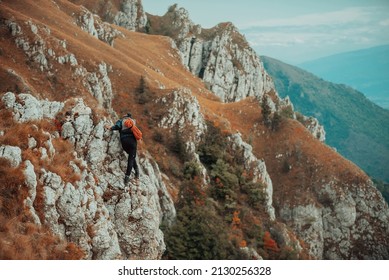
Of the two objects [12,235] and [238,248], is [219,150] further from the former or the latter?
[12,235]

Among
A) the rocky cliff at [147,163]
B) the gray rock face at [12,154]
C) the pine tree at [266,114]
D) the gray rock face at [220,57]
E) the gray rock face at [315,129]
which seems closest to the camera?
the gray rock face at [12,154]

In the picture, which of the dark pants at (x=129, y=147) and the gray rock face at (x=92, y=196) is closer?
the gray rock face at (x=92, y=196)

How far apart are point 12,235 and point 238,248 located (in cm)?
2694

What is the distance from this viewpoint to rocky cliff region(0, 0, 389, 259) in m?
12.5

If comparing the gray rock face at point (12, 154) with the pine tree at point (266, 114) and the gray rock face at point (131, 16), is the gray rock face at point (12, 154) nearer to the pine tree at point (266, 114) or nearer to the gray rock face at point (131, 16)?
the pine tree at point (266, 114)

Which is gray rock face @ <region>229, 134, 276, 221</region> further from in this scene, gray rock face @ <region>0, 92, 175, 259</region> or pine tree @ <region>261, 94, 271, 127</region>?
gray rock face @ <region>0, 92, 175, 259</region>

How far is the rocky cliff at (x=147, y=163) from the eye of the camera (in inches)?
491

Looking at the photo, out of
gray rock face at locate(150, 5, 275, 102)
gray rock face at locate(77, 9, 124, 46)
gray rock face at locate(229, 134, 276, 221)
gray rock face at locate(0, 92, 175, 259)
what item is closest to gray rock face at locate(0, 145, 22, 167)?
gray rock face at locate(0, 92, 175, 259)

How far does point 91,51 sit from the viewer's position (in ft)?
170

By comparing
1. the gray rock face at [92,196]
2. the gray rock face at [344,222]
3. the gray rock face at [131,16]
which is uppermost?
the gray rock face at [131,16]

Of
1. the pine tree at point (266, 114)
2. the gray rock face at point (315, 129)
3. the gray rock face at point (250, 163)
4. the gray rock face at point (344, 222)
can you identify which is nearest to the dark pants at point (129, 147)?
the gray rock face at point (250, 163)

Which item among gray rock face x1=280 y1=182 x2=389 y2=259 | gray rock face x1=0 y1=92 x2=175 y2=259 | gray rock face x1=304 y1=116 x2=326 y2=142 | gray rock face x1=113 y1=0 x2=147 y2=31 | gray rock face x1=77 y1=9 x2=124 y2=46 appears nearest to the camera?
gray rock face x1=0 y1=92 x2=175 y2=259

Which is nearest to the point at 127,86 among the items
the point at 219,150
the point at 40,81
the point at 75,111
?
the point at 40,81

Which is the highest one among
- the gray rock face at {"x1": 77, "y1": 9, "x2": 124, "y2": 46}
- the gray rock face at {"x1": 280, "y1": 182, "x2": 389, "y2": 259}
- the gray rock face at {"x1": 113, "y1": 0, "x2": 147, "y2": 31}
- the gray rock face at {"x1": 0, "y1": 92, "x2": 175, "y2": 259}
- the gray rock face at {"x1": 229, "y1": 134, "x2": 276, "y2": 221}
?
the gray rock face at {"x1": 113, "y1": 0, "x2": 147, "y2": 31}
